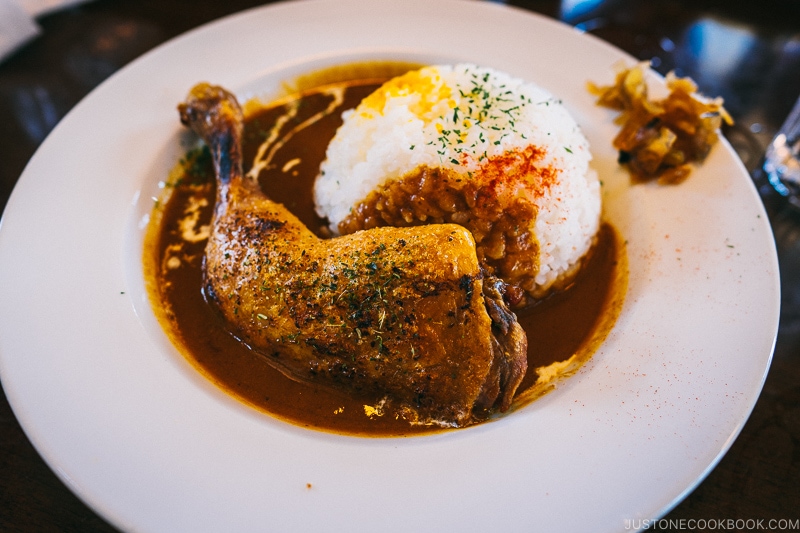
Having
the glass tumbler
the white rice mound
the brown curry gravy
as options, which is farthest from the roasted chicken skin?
the glass tumbler

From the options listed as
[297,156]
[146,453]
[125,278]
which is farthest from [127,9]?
[146,453]

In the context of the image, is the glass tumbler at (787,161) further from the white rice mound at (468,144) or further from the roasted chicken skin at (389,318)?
the roasted chicken skin at (389,318)

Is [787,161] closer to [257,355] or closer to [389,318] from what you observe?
[389,318]

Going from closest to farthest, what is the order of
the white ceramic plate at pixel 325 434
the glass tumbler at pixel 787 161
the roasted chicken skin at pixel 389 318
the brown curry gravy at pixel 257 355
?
the white ceramic plate at pixel 325 434
the roasted chicken skin at pixel 389 318
the brown curry gravy at pixel 257 355
the glass tumbler at pixel 787 161

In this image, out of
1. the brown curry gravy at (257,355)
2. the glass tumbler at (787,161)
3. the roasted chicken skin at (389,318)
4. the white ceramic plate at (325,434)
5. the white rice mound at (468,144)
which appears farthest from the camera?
the glass tumbler at (787,161)

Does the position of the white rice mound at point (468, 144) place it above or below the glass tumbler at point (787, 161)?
above

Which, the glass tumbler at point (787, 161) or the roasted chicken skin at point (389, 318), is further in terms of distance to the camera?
the glass tumbler at point (787, 161)

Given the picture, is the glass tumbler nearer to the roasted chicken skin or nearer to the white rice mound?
the white rice mound

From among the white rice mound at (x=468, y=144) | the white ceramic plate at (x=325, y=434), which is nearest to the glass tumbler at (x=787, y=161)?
the white ceramic plate at (x=325, y=434)
